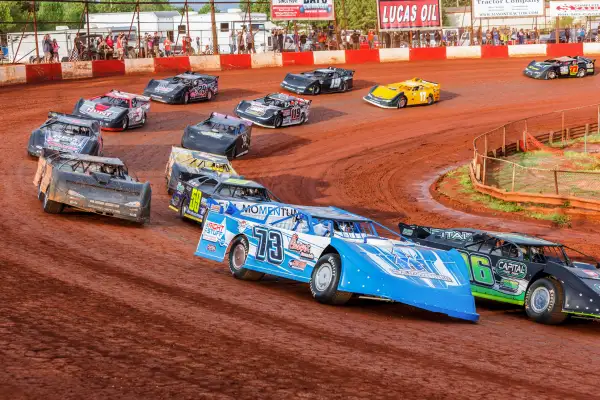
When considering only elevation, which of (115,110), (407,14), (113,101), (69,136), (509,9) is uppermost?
(509,9)

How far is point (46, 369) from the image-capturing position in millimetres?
7250

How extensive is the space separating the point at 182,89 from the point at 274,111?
5200mm

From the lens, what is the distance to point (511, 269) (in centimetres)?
1344

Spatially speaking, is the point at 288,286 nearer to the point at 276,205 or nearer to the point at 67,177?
the point at 276,205

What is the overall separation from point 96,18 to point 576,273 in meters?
60.1

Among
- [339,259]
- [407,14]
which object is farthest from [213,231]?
[407,14]

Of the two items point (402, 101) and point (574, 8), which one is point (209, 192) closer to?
point (402, 101)

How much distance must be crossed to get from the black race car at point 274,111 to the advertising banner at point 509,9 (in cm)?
2474

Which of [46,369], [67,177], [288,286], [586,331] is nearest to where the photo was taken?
[46,369]

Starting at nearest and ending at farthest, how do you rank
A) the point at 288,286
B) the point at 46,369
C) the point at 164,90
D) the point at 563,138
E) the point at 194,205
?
the point at 46,369 < the point at 288,286 < the point at 194,205 < the point at 563,138 < the point at 164,90

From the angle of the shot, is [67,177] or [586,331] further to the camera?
[67,177]

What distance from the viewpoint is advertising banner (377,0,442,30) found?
176 feet

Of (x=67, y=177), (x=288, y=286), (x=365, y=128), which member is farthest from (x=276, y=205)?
(x=365, y=128)

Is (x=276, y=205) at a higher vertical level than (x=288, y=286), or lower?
higher
